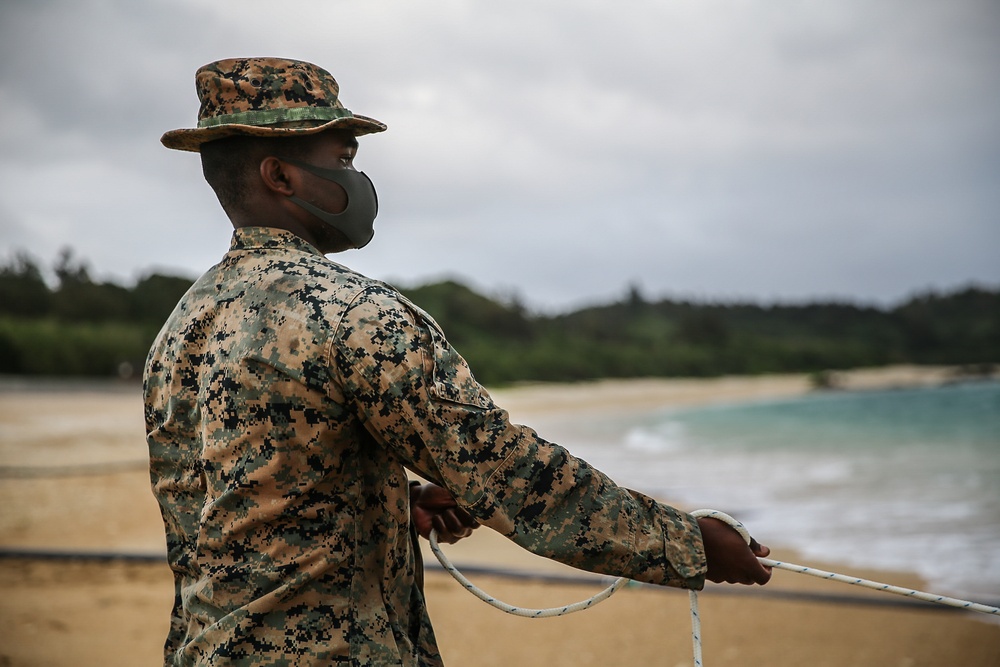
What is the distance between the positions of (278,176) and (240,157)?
3.3 inches

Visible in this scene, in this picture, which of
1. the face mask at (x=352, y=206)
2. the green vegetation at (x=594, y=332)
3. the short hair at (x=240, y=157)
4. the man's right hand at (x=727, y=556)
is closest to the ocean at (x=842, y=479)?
the man's right hand at (x=727, y=556)

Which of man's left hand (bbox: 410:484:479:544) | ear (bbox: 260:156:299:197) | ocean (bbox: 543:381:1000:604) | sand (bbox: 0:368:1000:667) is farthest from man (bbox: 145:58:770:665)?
ocean (bbox: 543:381:1000:604)

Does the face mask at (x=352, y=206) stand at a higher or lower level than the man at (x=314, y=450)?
higher

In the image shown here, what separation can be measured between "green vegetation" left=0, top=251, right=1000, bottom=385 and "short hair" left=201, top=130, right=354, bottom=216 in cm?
2857

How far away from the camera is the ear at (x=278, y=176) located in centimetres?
177

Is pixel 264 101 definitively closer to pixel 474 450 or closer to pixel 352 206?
pixel 352 206

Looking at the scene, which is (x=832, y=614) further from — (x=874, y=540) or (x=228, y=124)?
(x=228, y=124)

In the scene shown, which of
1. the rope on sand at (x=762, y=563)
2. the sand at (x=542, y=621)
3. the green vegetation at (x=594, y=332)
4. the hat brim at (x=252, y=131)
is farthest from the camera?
the green vegetation at (x=594, y=332)

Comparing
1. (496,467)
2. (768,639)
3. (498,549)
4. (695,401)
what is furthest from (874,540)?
(695,401)

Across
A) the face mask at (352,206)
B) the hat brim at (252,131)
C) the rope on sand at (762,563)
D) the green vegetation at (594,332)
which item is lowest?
the rope on sand at (762,563)

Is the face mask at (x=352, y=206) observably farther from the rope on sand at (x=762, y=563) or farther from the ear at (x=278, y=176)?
the rope on sand at (x=762, y=563)

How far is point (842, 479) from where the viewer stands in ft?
47.1

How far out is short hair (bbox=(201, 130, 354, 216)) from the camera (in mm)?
A: 1771

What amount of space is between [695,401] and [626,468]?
27.0 m
